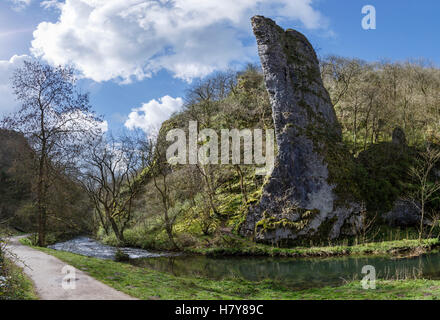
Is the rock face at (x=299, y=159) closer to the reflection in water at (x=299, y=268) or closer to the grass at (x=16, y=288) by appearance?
the reflection in water at (x=299, y=268)

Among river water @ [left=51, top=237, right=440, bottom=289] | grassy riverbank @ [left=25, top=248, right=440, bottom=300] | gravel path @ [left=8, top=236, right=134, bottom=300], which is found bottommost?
river water @ [left=51, top=237, right=440, bottom=289]

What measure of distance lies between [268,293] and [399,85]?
4735cm

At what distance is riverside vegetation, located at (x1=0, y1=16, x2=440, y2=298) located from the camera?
75.9 feet

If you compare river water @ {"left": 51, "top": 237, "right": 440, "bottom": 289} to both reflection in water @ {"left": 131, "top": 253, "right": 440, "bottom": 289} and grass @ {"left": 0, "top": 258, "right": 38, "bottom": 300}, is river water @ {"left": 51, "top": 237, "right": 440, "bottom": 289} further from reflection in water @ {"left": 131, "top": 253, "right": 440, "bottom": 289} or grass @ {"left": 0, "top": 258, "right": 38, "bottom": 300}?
grass @ {"left": 0, "top": 258, "right": 38, "bottom": 300}

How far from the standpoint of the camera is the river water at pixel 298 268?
49.6ft

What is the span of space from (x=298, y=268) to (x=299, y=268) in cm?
6

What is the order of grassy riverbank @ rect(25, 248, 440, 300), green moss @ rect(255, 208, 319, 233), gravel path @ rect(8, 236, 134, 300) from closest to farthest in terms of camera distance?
Result: gravel path @ rect(8, 236, 134, 300) → grassy riverbank @ rect(25, 248, 440, 300) → green moss @ rect(255, 208, 319, 233)

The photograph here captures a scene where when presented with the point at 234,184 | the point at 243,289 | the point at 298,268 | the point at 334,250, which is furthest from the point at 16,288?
the point at 234,184

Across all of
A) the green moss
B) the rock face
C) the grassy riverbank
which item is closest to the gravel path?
the grassy riverbank

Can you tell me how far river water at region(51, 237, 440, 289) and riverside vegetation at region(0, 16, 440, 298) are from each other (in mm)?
2077

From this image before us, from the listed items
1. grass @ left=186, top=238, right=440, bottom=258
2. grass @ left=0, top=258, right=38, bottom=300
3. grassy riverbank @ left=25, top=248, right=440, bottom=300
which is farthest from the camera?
grass @ left=186, top=238, right=440, bottom=258

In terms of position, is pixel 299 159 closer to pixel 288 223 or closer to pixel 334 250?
pixel 288 223
